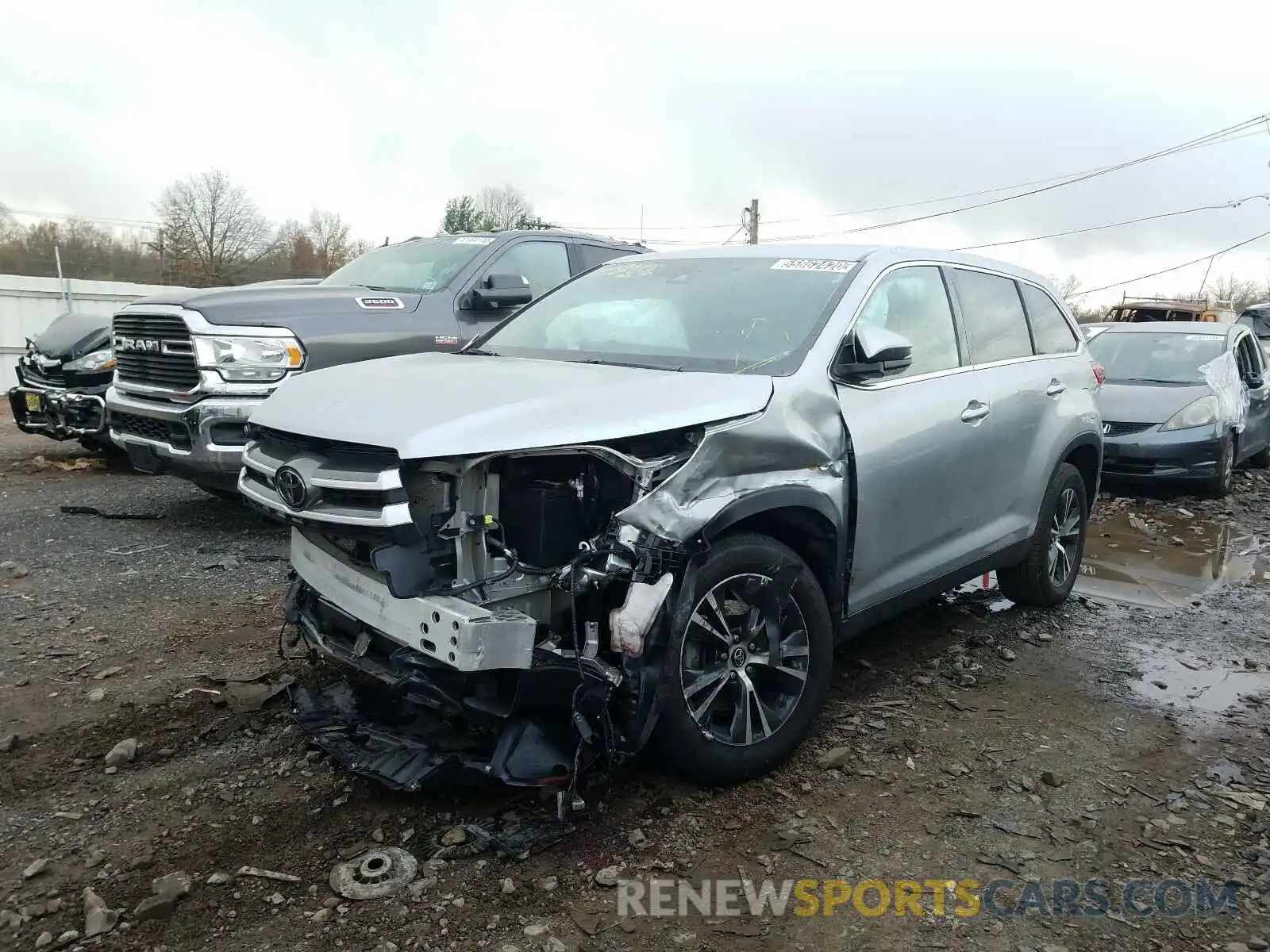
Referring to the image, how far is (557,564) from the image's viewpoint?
2982 millimetres

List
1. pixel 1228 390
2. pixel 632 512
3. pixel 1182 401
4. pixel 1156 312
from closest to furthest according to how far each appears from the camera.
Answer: pixel 632 512 < pixel 1182 401 < pixel 1228 390 < pixel 1156 312

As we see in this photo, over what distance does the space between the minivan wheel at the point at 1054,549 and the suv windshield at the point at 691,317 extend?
200 cm

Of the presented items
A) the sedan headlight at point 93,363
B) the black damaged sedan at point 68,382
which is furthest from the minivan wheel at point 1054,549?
the sedan headlight at point 93,363

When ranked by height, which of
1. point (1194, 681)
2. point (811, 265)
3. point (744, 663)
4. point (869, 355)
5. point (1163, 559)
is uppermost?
point (811, 265)

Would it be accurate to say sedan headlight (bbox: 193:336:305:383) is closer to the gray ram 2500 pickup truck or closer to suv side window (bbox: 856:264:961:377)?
the gray ram 2500 pickup truck

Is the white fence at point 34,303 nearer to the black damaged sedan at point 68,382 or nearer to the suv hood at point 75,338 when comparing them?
the suv hood at point 75,338

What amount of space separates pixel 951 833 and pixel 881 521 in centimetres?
119

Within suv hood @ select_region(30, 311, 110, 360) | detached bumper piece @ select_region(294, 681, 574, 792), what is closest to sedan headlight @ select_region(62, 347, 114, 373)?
suv hood @ select_region(30, 311, 110, 360)

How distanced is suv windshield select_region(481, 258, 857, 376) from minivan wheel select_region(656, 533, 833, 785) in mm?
789

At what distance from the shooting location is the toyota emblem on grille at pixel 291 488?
2.99 m

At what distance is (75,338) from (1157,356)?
10.7 m

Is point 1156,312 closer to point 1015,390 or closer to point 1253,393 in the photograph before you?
point 1253,393

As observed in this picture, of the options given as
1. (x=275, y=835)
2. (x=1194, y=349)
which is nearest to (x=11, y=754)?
(x=275, y=835)

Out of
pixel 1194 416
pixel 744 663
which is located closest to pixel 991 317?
pixel 744 663
